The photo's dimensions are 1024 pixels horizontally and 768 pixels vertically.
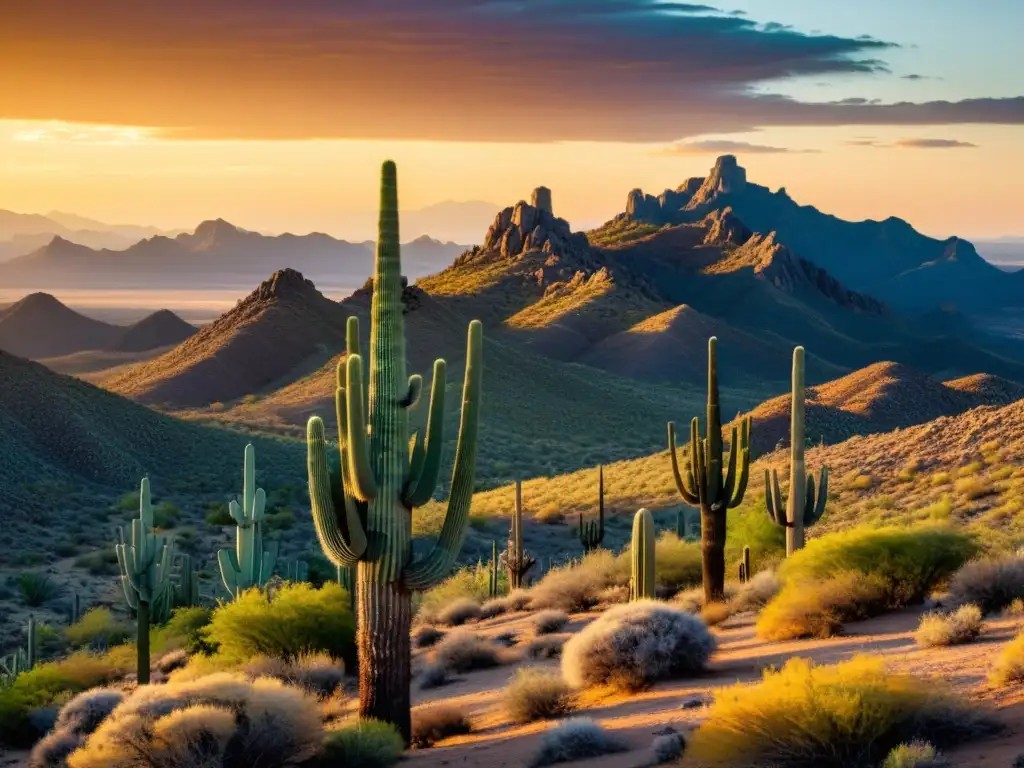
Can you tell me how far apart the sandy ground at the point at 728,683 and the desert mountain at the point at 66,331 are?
145 metres

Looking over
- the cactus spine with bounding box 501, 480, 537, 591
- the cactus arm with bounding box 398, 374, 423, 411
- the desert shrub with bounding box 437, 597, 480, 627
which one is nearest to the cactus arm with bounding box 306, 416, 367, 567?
the cactus arm with bounding box 398, 374, 423, 411

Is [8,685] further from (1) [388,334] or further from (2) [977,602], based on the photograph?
(2) [977,602]

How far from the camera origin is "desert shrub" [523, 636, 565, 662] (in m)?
20.1

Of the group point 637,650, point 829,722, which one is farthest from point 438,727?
point 829,722

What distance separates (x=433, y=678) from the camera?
19891 mm

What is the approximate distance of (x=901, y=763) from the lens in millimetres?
10781

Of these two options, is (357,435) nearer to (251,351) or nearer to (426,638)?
(426,638)

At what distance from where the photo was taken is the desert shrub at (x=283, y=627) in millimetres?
20656

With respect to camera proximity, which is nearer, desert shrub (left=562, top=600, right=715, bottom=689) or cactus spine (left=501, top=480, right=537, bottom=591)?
desert shrub (left=562, top=600, right=715, bottom=689)

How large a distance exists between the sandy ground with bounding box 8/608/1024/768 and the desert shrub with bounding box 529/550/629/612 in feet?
17.0

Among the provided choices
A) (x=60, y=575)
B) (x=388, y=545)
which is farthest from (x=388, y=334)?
(x=60, y=575)

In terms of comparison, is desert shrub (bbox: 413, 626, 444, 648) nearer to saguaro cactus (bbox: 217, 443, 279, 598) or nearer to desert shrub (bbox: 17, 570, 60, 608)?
saguaro cactus (bbox: 217, 443, 279, 598)

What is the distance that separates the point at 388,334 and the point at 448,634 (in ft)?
30.4

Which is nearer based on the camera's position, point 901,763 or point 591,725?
point 901,763
